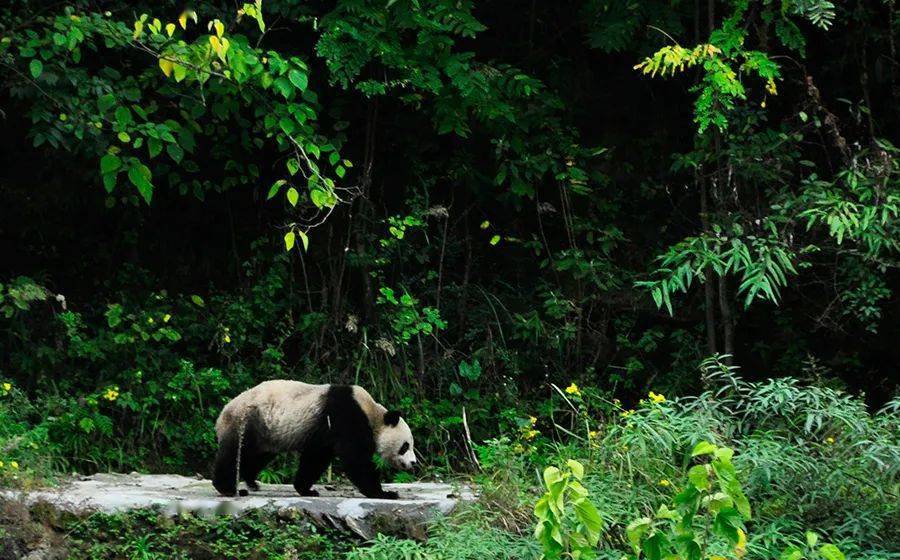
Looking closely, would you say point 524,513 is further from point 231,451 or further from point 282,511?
point 231,451

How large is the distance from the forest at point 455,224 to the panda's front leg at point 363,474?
25.8 inches

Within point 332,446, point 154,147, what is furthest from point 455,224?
point 154,147

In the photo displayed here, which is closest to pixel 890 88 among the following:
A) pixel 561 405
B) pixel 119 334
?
pixel 561 405

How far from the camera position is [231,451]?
21.5 ft

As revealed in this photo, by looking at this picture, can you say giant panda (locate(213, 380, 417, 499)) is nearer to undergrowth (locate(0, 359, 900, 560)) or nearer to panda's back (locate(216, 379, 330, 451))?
panda's back (locate(216, 379, 330, 451))

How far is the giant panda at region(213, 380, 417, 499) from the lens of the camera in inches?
259

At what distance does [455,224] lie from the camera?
1002 centimetres

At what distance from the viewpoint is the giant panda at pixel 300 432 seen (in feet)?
21.6

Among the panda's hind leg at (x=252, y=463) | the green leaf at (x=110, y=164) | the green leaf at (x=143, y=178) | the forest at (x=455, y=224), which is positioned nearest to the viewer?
the green leaf at (x=110, y=164)

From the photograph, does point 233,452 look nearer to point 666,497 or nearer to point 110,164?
point 110,164

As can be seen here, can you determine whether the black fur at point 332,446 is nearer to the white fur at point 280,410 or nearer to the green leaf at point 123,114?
the white fur at point 280,410

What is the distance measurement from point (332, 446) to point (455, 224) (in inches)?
142

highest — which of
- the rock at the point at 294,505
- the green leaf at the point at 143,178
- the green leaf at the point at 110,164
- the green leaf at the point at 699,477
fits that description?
the green leaf at the point at 110,164

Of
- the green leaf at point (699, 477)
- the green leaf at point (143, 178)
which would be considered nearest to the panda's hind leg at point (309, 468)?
the green leaf at point (143, 178)
